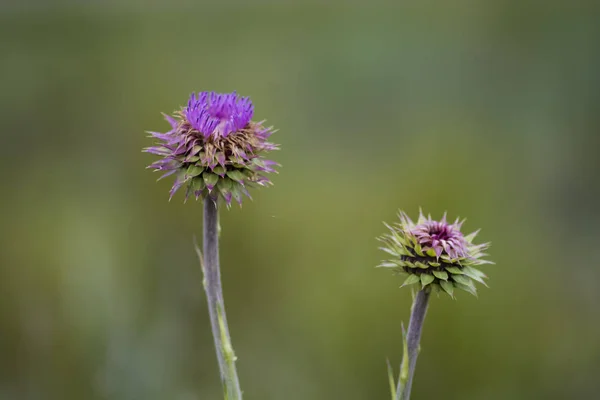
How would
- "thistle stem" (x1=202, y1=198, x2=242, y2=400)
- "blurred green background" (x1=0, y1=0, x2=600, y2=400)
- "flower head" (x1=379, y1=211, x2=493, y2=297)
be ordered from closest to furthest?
"thistle stem" (x1=202, y1=198, x2=242, y2=400) → "flower head" (x1=379, y1=211, x2=493, y2=297) → "blurred green background" (x1=0, y1=0, x2=600, y2=400)

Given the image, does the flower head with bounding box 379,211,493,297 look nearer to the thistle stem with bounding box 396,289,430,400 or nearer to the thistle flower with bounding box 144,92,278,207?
the thistle stem with bounding box 396,289,430,400

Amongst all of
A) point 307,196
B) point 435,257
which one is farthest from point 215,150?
point 307,196

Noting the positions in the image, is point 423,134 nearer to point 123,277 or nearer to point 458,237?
point 123,277

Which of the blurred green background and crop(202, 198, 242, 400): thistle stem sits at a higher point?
the blurred green background

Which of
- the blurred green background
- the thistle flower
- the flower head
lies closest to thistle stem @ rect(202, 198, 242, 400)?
the thistle flower

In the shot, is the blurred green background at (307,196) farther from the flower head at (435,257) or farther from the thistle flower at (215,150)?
the flower head at (435,257)

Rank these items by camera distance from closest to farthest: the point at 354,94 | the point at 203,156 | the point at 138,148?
the point at 203,156
the point at 138,148
the point at 354,94

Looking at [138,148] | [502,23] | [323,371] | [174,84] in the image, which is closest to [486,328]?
[323,371]
